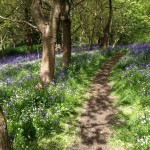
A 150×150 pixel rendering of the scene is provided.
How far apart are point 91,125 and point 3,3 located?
839 inches

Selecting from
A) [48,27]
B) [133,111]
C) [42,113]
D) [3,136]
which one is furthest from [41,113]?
[48,27]

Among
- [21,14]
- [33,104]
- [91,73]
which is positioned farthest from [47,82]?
[21,14]

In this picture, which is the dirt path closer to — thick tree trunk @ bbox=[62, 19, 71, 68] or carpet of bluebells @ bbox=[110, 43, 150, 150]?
carpet of bluebells @ bbox=[110, 43, 150, 150]

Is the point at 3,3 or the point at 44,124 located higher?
the point at 3,3

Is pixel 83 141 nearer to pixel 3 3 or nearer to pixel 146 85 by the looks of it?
pixel 146 85

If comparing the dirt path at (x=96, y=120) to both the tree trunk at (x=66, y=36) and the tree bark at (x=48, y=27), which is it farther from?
the tree trunk at (x=66, y=36)

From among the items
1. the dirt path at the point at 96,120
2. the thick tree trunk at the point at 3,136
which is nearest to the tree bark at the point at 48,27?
the dirt path at the point at 96,120

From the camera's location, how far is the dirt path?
23.9 ft

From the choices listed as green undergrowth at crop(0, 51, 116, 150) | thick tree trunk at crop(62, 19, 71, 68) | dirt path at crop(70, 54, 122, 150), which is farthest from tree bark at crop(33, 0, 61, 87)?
thick tree trunk at crop(62, 19, 71, 68)

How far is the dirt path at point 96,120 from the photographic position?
23.9 feet

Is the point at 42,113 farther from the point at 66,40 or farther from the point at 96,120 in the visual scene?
the point at 66,40

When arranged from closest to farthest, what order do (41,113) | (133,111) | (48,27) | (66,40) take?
(41,113) → (133,111) → (48,27) → (66,40)

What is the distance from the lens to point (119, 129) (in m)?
7.83

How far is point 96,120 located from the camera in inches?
346
